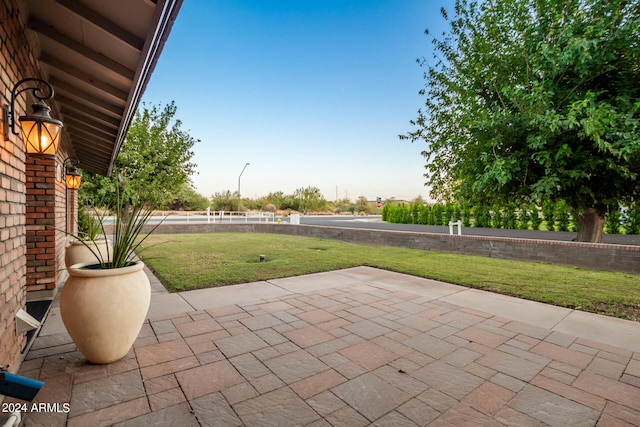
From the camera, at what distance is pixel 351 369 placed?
225 centimetres

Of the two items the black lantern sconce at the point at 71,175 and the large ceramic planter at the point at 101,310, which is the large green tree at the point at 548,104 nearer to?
the large ceramic planter at the point at 101,310

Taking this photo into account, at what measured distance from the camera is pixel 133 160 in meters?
14.5

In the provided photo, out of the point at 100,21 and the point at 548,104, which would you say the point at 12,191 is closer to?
the point at 100,21

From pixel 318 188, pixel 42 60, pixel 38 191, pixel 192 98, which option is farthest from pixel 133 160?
pixel 318 188

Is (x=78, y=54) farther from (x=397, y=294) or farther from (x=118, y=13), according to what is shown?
(x=397, y=294)

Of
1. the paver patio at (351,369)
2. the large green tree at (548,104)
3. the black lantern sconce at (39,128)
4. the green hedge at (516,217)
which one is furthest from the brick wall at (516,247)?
the black lantern sconce at (39,128)

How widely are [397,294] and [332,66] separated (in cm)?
1342

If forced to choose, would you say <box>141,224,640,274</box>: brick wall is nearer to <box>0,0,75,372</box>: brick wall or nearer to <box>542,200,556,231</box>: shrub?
<box>542,200,556,231</box>: shrub

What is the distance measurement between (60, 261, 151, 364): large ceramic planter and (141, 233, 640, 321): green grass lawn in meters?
0.84

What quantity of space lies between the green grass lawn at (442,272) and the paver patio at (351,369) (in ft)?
2.63

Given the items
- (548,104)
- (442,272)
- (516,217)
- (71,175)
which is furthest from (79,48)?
(516,217)

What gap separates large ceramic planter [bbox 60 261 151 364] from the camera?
2.11m

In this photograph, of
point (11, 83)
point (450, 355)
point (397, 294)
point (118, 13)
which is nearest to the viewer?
point (118, 13)

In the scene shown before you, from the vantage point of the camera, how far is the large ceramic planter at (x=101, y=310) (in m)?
2.11
